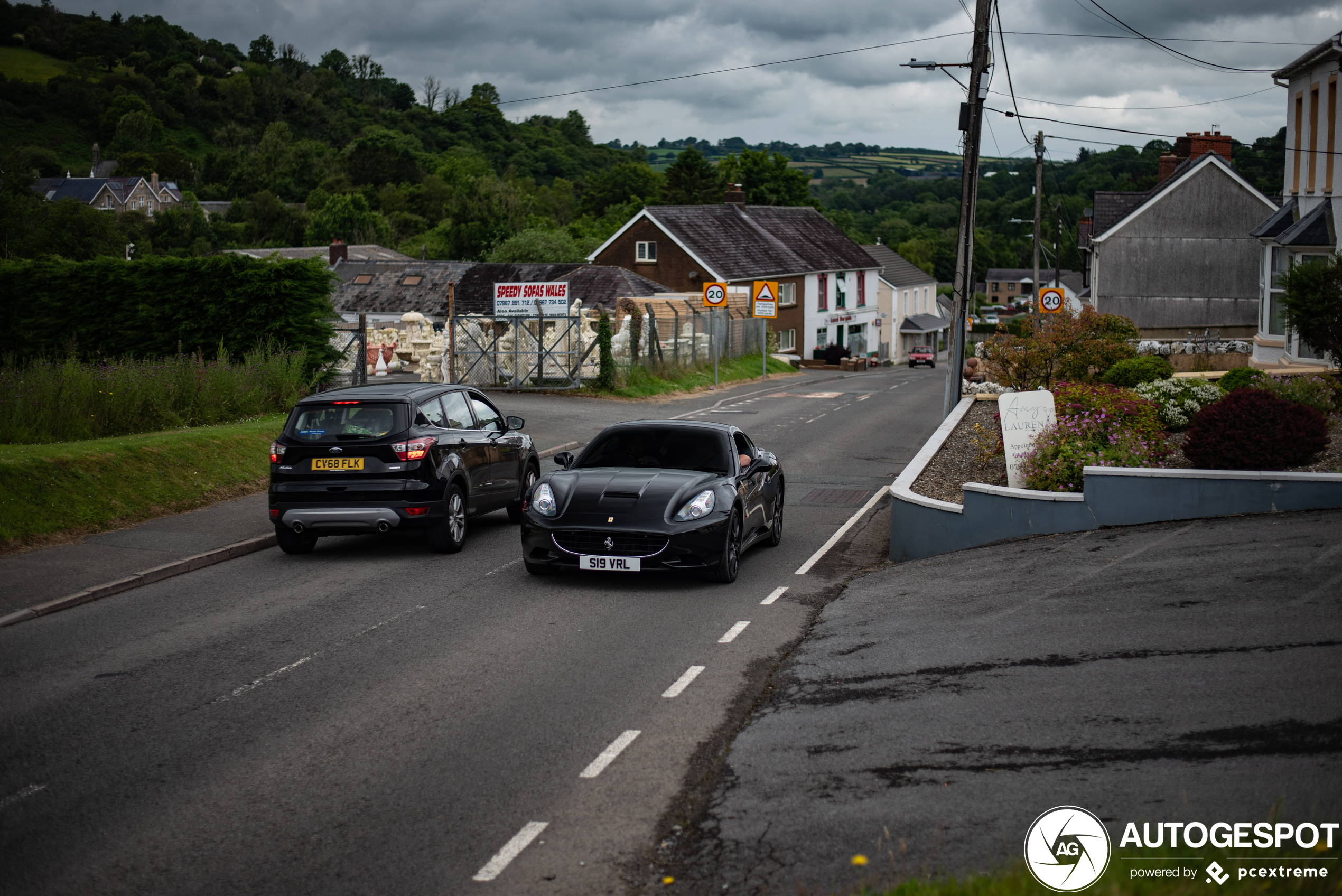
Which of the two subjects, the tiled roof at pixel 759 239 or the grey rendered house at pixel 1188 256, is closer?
the grey rendered house at pixel 1188 256

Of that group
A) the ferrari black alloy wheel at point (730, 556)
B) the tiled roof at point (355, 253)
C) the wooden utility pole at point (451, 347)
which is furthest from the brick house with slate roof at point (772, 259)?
the ferrari black alloy wheel at point (730, 556)

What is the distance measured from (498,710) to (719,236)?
173ft

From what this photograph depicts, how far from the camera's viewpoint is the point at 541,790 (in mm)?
5797

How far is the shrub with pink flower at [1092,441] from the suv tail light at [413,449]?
639cm

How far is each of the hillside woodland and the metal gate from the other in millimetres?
33059

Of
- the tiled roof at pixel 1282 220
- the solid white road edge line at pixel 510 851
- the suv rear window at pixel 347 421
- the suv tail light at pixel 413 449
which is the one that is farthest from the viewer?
the tiled roof at pixel 1282 220

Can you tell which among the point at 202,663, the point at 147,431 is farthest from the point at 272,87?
the point at 202,663

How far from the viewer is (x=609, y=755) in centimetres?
632

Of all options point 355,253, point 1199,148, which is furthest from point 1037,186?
point 355,253

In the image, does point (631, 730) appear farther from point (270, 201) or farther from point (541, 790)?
point (270, 201)

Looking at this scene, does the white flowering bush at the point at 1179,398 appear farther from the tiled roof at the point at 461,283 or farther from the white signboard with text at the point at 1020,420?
the tiled roof at the point at 461,283

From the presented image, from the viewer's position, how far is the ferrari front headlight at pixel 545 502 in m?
10.6

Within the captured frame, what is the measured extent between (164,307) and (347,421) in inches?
500

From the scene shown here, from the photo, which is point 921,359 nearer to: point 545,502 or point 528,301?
point 528,301
